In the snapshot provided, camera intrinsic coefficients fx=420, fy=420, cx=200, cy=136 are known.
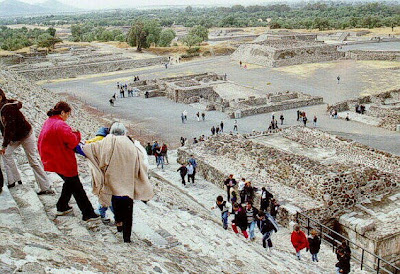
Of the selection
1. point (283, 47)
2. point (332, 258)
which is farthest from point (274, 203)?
point (283, 47)

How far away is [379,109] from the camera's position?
25.0 m

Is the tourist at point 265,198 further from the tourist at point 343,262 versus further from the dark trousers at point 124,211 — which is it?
the dark trousers at point 124,211

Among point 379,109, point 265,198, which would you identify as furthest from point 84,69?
point 265,198

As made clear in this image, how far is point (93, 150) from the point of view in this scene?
191 inches

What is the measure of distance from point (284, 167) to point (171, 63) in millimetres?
41549

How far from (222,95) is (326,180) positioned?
896 inches

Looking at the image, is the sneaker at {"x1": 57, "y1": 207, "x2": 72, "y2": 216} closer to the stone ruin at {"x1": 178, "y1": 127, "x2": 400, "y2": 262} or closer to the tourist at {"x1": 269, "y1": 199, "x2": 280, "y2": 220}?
the tourist at {"x1": 269, "y1": 199, "x2": 280, "y2": 220}

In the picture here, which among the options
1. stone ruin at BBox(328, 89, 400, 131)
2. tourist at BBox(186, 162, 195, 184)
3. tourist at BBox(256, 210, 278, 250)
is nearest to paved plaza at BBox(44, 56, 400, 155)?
stone ruin at BBox(328, 89, 400, 131)

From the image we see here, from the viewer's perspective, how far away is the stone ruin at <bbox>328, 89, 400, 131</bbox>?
2327 cm

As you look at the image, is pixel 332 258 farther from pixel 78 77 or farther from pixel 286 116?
pixel 78 77

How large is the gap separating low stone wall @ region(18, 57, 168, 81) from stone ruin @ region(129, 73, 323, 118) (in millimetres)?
12485

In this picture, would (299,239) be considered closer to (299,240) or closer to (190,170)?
(299,240)

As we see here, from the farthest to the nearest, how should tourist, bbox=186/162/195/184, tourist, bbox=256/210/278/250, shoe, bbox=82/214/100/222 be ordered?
tourist, bbox=186/162/195/184 < tourist, bbox=256/210/278/250 < shoe, bbox=82/214/100/222

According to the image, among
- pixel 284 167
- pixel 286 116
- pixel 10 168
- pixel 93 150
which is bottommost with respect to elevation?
pixel 286 116
